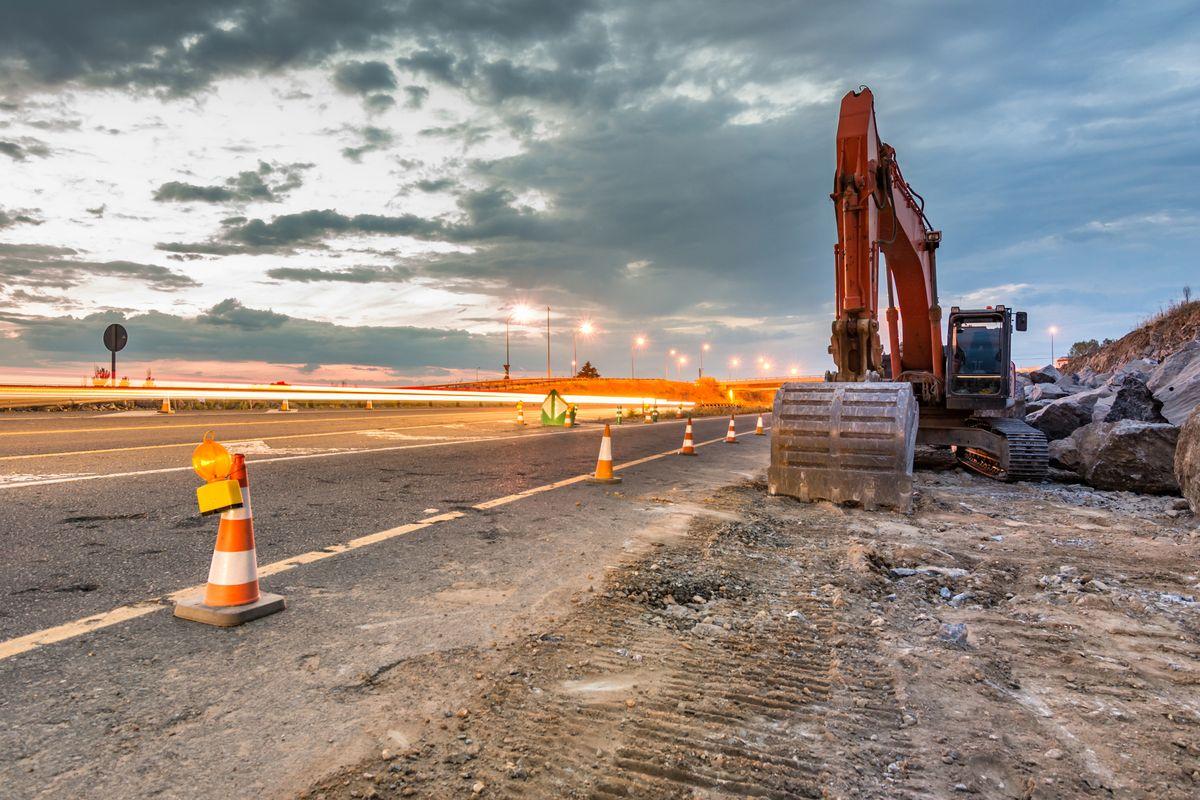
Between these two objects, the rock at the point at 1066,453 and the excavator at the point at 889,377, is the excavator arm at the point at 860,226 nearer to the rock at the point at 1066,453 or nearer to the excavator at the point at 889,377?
the excavator at the point at 889,377

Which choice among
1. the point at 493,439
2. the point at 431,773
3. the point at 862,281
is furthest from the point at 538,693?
the point at 493,439

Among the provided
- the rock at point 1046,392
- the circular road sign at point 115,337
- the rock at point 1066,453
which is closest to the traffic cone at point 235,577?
the rock at point 1066,453

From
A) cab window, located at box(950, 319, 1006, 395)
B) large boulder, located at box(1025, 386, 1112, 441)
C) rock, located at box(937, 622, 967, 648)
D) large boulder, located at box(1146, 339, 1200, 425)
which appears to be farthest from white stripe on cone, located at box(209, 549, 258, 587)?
large boulder, located at box(1025, 386, 1112, 441)

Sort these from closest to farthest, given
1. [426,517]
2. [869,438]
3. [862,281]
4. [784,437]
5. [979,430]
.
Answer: [426,517] → [869,438] → [784,437] → [862,281] → [979,430]

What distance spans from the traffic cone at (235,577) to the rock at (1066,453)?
1285 centimetres

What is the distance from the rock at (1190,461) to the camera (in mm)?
7562

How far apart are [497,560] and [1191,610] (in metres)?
4.79

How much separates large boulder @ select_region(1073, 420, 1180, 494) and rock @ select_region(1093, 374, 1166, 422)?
7.64 ft

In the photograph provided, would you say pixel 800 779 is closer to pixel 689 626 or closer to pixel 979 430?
pixel 689 626

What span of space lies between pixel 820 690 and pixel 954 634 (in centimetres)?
126

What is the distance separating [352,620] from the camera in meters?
3.76

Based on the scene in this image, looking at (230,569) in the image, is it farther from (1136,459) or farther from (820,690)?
(1136,459)

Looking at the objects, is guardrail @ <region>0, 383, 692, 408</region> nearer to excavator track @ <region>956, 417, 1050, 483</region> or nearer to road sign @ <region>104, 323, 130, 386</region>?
road sign @ <region>104, 323, 130, 386</region>

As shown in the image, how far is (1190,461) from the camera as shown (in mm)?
7711
